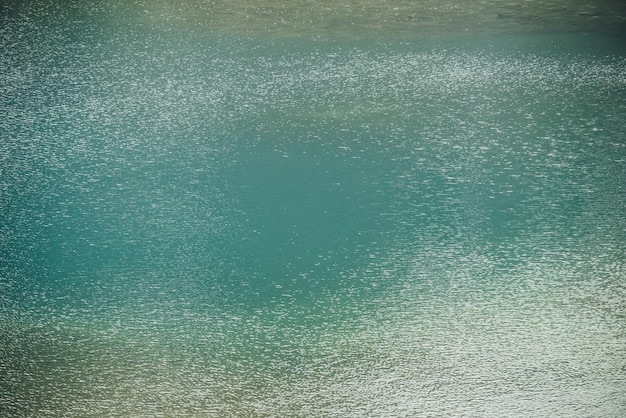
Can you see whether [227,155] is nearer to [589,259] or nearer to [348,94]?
[348,94]

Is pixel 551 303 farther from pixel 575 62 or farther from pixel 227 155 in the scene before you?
pixel 575 62

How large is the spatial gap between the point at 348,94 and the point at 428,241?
1.42m

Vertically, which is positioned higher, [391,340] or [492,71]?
[492,71]

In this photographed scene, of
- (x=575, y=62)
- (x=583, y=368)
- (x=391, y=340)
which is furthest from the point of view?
(x=575, y=62)

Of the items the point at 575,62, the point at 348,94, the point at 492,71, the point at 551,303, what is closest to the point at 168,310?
the point at 551,303

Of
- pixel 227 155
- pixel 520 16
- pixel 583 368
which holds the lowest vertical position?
pixel 583 368

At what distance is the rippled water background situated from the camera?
2322 mm

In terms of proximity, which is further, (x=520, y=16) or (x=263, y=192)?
(x=520, y=16)

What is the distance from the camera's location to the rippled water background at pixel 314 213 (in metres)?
2.32

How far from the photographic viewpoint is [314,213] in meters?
3.29

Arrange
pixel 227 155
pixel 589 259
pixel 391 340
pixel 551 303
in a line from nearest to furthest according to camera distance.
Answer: pixel 391 340
pixel 551 303
pixel 589 259
pixel 227 155

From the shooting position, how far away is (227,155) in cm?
374

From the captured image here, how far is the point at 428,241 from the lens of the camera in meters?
3.06

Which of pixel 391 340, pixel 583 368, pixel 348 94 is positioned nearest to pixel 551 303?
pixel 583 368
